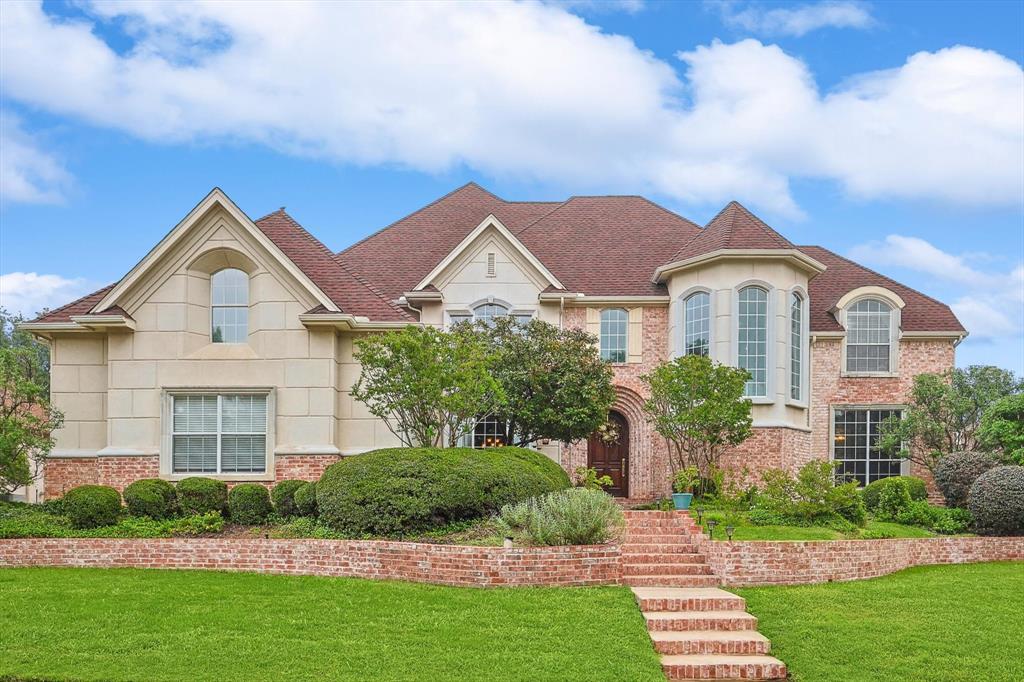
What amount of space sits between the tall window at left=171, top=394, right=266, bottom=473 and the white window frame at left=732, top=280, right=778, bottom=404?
1138cm

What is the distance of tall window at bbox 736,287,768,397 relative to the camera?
24031 mm

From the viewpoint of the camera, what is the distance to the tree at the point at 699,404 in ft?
70.6

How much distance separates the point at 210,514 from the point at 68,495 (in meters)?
2.38

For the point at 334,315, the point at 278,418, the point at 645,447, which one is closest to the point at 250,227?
the point at 334,315

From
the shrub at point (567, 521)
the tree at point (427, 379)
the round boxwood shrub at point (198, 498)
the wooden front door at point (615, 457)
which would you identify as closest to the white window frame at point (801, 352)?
the wooden front door at point (615, 457)

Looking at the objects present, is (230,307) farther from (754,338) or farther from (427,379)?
(754,338)

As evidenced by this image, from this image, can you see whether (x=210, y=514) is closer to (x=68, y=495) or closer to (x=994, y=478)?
(x=68, y=495)

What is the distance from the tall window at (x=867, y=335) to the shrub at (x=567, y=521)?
14.2m

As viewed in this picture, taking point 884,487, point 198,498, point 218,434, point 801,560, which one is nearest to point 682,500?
point 801,560

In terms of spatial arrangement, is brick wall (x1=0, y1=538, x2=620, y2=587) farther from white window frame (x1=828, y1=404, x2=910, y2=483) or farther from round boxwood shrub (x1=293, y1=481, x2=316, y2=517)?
white window frame (x1=828, y1=404, x2=910, y2=483)

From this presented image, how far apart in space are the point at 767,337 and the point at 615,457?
16.7 feet

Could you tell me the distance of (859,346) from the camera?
88.3ft

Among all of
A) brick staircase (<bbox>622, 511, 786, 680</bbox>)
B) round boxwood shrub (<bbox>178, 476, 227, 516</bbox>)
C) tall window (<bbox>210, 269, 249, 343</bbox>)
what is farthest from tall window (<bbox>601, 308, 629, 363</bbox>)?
round boxwood shrub (<bbox>178, 476, 227, 516</bbox>)

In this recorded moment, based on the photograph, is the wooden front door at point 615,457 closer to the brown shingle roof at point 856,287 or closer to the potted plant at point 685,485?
the potted plant at point 685,485
